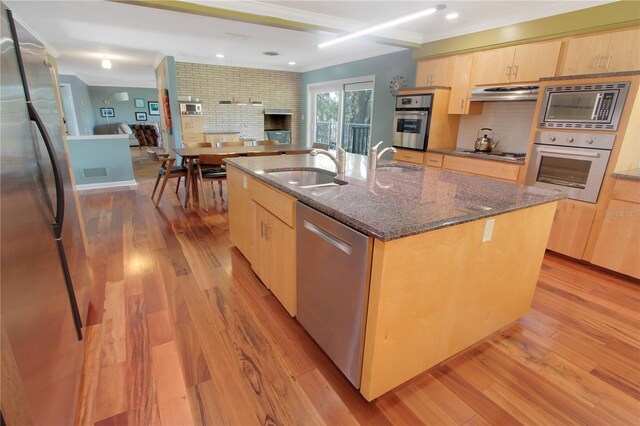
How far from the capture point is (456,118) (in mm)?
4422

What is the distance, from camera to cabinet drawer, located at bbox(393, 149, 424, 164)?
436cm

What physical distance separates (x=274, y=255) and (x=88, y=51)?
6.79 m

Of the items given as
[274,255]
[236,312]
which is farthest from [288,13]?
[236,312]

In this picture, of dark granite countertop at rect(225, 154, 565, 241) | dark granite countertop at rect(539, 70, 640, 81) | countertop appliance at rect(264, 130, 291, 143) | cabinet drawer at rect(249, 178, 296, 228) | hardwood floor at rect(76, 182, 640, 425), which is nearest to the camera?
dark granite countertop at rect(225, 154, 565, 241)

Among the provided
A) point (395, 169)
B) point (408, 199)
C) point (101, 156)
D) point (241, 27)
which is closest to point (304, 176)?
point (395, 169)

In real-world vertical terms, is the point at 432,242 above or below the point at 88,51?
below

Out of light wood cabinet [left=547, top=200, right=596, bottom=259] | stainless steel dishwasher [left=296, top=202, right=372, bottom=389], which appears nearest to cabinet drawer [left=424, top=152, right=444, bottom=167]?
light wood cabinet [left=547, top=200, right=596, bottom=259]

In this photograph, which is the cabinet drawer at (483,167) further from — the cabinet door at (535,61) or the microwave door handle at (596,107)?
the cabinet door at (535,61)

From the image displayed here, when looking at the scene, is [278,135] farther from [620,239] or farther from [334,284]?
[334,284]

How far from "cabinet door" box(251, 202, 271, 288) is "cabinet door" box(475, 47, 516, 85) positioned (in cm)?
322

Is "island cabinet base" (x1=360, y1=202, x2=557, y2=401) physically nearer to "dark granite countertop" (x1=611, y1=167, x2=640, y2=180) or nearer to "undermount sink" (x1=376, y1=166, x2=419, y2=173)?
"undermount sink" (x1=376, y1=166, x2=419, y2=173)

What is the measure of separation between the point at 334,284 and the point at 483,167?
9.48 feet

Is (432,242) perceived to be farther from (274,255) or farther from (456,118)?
(456,118)

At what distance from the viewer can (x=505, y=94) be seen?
3.52m
